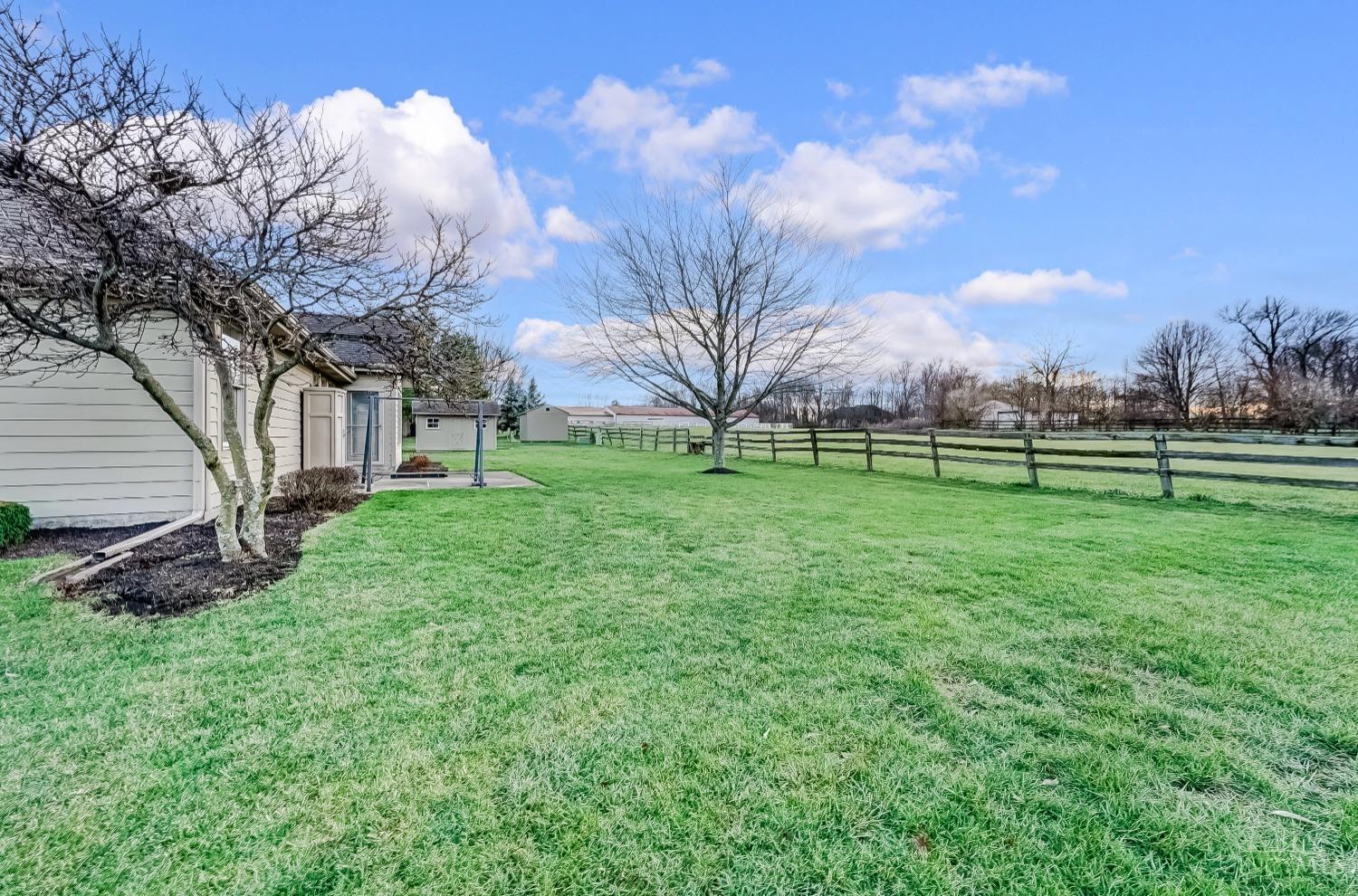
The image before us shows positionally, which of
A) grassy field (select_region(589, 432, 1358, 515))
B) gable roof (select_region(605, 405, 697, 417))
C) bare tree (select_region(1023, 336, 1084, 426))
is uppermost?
bare tree (select_region(1023, 336, 1084, 426))

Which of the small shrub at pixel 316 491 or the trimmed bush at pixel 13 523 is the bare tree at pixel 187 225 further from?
the small shrub at pixel 316 491

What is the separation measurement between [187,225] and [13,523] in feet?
12.6

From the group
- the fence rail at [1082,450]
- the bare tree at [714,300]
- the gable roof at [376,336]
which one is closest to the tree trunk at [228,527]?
the gable roof at [376,336]

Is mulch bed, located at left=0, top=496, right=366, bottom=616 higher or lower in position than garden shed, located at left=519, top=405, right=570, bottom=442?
lower

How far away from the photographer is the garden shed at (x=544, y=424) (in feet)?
126

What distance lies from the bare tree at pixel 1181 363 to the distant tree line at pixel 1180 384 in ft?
0.24

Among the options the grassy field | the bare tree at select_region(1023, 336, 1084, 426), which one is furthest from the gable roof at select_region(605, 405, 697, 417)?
the grassy field

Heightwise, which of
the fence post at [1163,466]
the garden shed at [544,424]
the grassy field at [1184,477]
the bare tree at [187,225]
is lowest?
the grassy field at [1184,477]

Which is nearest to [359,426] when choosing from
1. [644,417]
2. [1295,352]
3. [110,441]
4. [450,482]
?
[450,482]

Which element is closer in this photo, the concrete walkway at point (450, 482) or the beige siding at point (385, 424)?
the concrete walkway at point (450, 482)

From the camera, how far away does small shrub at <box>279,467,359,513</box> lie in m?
7.65

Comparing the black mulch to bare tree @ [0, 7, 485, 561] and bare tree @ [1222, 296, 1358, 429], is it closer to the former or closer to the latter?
bare tree @ [0, 7, 485, 561]

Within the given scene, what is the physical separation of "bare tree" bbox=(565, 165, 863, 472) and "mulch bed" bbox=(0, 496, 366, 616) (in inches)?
410

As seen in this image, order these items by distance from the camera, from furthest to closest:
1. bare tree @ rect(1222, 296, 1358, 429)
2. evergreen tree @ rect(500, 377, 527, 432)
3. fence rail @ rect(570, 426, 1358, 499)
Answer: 1. evergreen tree @ rect(500, 377, 527, 432)
2. bare tree @ rect(1222, 296, 1358, 429)
3. fence rail @ rect(570, 426, 1358, 499)
